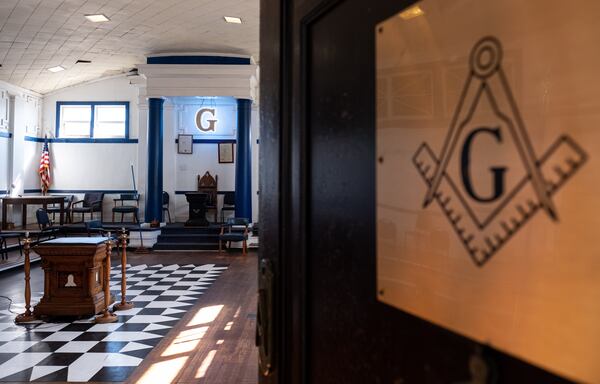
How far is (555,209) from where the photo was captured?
16.5 inches

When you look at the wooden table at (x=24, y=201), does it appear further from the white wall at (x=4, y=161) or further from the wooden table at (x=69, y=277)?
the wooden table at (x=69, y=277)

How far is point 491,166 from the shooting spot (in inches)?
18.8

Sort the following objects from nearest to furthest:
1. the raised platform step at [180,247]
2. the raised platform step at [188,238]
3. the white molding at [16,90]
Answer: the raised platform step at [180,247] → the raised platform step at [188,238] → the white molding at [16,90]

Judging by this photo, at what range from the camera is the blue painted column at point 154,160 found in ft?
33.5

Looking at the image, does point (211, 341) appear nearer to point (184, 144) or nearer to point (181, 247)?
point (181, 247)

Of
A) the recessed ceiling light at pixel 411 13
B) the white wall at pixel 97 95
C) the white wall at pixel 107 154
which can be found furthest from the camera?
the white wall at pixel 97 95

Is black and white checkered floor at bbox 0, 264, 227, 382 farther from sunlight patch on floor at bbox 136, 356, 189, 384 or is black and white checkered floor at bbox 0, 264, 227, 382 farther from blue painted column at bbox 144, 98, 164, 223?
blue painted column at bbox 144, 98, 164, 223

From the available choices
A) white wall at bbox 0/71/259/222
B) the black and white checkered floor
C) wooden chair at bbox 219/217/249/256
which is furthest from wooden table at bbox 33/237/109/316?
white wall at bbox 0/71/259/222

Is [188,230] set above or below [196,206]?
below

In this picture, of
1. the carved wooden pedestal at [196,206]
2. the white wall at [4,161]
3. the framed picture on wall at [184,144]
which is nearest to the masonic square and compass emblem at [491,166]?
the carved wooden pedestal at [196,206]

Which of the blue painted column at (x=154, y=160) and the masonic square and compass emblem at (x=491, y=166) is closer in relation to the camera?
the masonic square and compass emblem at (x=491, y=166)

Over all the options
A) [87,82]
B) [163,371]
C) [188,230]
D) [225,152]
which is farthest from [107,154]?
[163,371]

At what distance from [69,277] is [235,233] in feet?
16.5

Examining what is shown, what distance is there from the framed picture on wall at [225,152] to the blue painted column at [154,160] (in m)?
2.08
